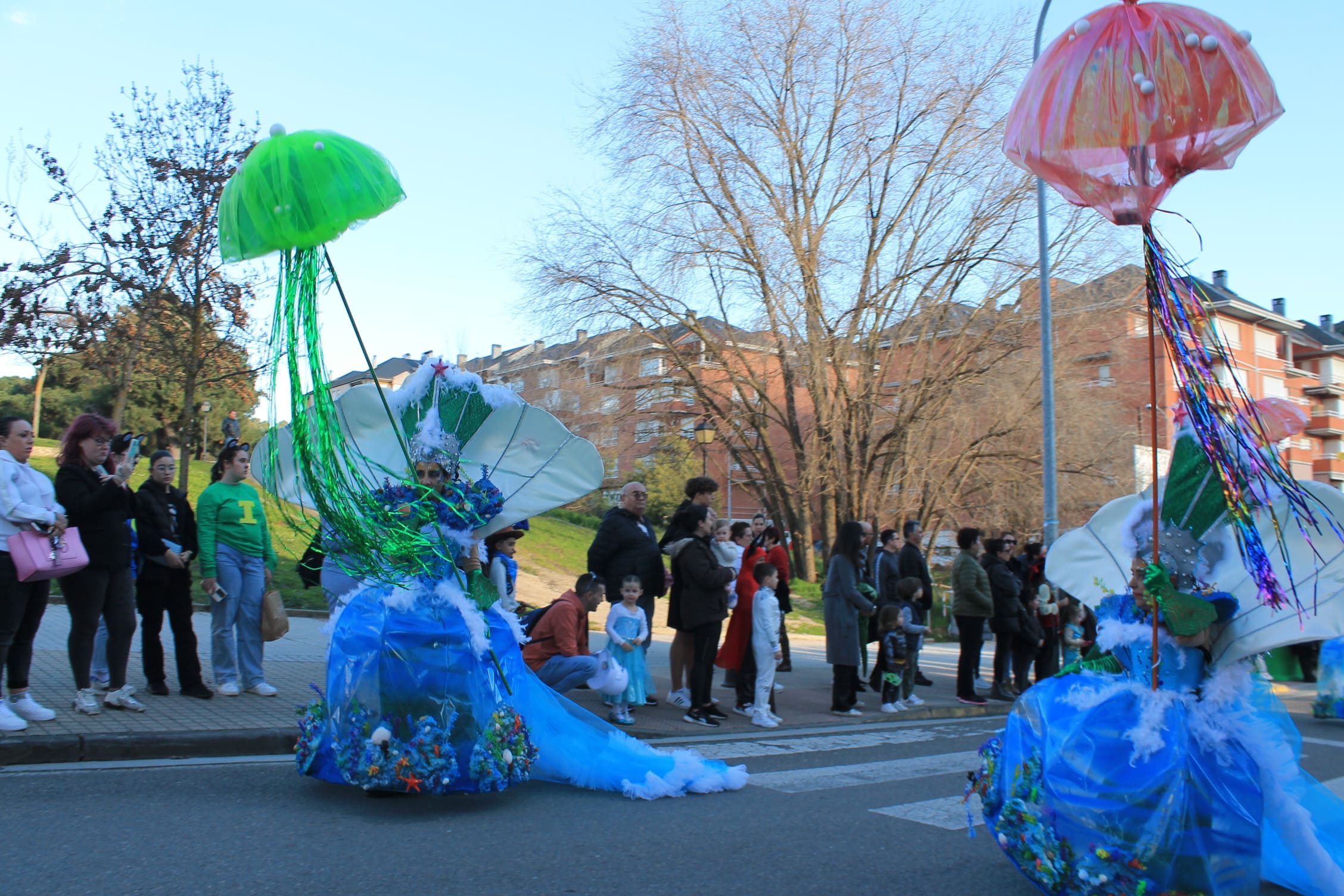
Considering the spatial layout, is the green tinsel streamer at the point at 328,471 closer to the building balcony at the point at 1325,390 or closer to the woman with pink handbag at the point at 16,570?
the woman with pink handbag at the point at 16,570

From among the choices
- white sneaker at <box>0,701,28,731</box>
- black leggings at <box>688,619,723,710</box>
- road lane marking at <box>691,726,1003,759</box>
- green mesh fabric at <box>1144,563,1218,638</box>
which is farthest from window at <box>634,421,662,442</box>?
green mesh fabric at <box>1144,563,1218,638</box>

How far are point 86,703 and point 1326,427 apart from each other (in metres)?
68.6

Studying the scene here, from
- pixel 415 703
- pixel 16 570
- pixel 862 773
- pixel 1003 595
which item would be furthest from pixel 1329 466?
pixel 16 570

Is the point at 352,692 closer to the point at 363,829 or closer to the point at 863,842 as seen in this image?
the point at 363,829

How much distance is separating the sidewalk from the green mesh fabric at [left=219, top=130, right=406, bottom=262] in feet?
6.79

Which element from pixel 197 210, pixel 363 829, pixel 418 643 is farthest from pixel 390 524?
pixel 197 210

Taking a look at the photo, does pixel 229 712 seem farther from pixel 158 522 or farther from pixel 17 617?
pixel 17 617

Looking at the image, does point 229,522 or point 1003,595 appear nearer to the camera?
point 229,522

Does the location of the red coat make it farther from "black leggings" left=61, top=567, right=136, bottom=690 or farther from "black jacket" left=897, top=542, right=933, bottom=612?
"black leggings" left=61, top=567, right=136, bottom=690

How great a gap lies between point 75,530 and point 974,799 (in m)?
5.26

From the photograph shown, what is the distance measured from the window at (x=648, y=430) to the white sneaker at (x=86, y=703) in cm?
1934

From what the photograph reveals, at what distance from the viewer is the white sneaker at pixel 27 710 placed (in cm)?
621

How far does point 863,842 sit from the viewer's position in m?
5.00

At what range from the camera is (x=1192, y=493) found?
4.66 meters
